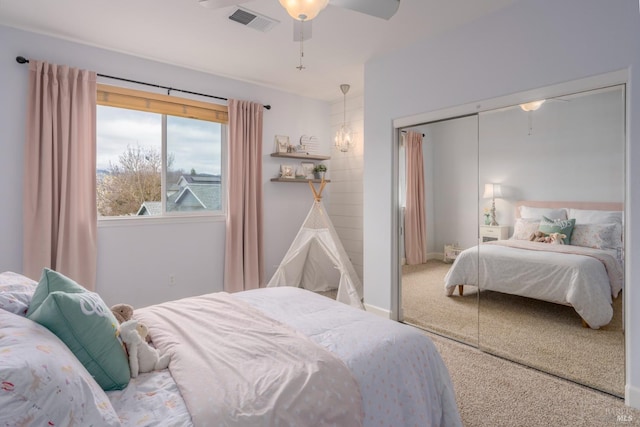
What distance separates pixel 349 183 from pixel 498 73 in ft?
8.34

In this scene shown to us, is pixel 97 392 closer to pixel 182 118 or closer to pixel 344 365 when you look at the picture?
pixel 344 365

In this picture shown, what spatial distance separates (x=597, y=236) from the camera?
2.41 meters

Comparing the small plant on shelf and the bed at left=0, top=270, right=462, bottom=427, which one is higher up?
the small plant on shelf

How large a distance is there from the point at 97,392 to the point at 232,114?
11.8ft

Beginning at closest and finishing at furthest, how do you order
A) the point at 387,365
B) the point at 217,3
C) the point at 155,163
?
the point at 387,365 < the point at 217,3 < the point at 155,163

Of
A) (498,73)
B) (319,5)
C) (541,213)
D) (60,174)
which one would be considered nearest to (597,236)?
(541,213)

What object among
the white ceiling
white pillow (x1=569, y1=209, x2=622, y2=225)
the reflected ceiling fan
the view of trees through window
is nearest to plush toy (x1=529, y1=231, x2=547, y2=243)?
white pillow (x1=569, y1=209, x2=622, y2=225)

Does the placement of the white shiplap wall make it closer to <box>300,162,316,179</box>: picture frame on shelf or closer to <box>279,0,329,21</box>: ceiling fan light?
<box>300,162,316,179</box>: picture frame on shelf

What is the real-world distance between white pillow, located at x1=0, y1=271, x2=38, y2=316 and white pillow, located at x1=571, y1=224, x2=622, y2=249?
3.11 meters

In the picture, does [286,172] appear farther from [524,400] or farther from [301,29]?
[524,400]

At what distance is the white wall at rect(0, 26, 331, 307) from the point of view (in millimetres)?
3096

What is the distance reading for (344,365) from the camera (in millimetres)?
1516

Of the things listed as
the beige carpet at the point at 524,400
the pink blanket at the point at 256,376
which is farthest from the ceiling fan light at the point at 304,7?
the beige carpet at the point at 524,400

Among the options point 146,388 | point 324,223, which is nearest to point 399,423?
point 146,388
